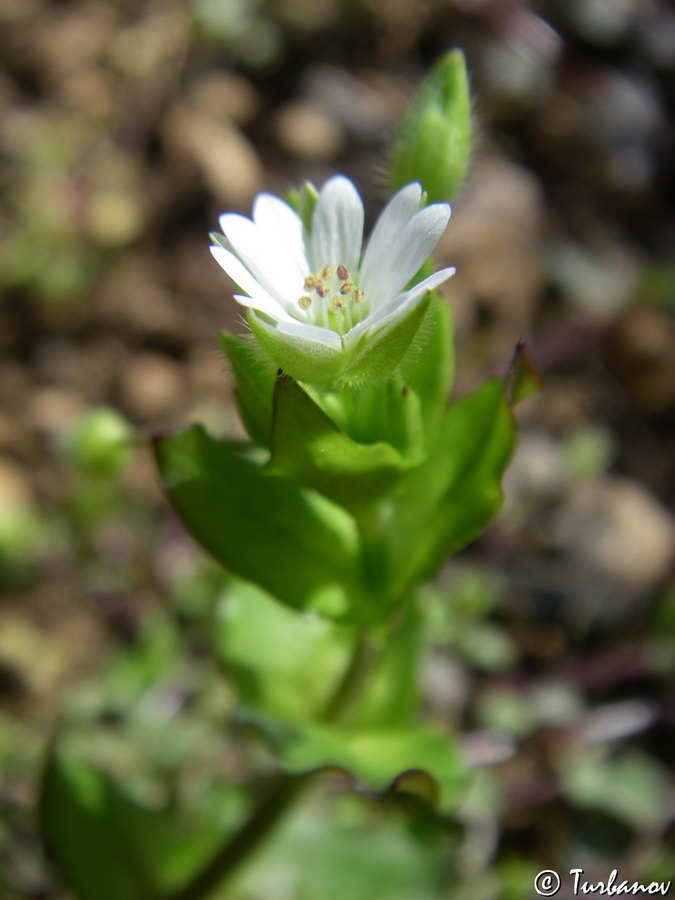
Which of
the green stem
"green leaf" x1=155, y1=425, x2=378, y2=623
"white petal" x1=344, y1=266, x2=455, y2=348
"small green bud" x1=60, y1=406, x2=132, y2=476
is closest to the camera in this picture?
"white petal" x1=344, y1=266, x2=455, y2=348

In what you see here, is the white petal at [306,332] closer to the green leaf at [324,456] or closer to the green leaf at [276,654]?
the green leaf at [324,456]

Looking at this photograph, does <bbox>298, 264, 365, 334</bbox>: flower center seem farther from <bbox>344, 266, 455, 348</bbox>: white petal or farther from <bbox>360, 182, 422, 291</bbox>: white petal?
<bbox>344, 266, 455, 348</bbox>: white petal

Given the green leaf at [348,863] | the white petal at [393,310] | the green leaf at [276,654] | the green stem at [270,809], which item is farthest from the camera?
the green leaf at [348,863]

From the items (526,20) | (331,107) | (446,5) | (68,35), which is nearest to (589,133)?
(526,20)

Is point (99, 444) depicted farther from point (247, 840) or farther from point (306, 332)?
point (306, 332)

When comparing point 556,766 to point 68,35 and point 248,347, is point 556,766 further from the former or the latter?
point 68,35
